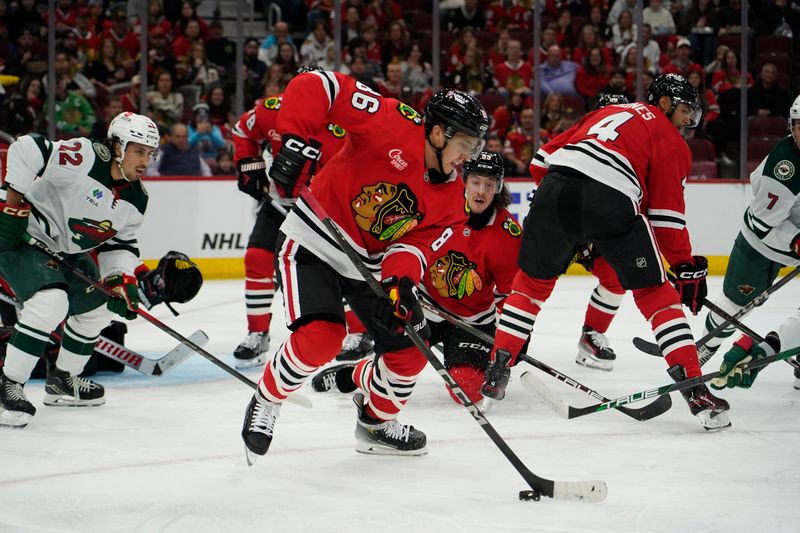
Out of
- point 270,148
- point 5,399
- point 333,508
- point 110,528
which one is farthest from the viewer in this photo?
point 270,148

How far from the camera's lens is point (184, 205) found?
712cm

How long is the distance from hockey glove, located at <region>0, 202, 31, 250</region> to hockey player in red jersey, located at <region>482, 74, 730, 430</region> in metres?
1.51

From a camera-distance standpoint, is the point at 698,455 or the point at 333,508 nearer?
the point at 333,508

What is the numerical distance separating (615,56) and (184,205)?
3.48 m

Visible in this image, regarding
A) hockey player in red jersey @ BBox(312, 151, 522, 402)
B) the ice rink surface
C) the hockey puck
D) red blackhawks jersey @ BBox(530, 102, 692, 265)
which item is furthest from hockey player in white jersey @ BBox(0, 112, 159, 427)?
the hockey puck

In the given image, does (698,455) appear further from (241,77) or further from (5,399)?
(241,77)

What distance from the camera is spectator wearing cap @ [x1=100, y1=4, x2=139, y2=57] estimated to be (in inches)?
285

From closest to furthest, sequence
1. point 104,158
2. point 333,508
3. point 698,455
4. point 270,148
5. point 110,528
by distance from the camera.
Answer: point 110,528, point 333,508, point 698,455, point 104,158, point 270,148

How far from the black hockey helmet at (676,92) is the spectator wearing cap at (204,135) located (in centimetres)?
443

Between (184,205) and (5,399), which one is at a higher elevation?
(5,399)

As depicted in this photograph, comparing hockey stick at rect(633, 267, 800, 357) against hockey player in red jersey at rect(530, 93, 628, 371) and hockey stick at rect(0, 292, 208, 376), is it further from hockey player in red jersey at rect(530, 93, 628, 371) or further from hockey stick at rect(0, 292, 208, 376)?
hockey stick at rect(0, 292, 208, 376)

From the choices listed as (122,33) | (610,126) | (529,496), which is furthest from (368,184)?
(122,33)

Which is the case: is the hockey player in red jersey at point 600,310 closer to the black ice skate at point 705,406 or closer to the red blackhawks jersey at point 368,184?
the black ice skate at point 705,406

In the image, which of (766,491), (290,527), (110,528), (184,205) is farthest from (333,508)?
(184,205)
